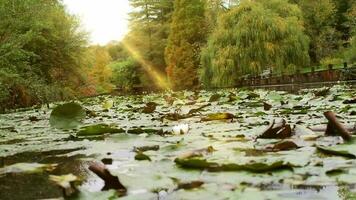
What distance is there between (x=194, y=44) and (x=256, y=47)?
53.4 feet

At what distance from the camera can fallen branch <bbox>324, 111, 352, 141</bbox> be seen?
1573mm

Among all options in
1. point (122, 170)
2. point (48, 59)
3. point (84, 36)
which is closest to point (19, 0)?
point (48, 59)

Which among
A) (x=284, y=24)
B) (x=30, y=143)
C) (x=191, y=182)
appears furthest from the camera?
(x=284, y=24)

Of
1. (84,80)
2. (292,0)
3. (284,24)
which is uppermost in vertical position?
(292,0)

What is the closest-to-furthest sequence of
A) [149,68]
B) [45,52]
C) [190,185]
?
1. [190,185]
2. [45,52]
3. [149,68]

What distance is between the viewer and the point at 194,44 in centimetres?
3488

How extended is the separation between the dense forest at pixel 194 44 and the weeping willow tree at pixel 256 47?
0.04 metres

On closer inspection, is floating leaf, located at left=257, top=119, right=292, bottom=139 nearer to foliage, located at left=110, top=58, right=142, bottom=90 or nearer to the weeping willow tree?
the weeping willow tree

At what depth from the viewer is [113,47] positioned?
3095 inches

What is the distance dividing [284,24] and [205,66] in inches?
160

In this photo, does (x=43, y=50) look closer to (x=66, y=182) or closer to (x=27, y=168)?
(x=27, y=168)

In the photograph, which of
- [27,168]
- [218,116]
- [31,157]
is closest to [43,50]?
[218,116]

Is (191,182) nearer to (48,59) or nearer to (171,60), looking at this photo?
(48,59)

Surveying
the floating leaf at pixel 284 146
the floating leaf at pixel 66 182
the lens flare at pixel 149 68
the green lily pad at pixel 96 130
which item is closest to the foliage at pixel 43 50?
the green lily pad at pixel 96 130
